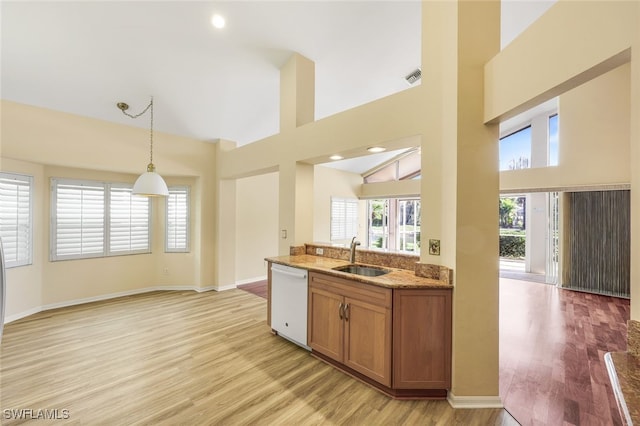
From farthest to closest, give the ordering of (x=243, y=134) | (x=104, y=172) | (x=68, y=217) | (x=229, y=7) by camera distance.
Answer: (x=243, y=134)
(x=104, y=172)
(x=68, y=217)
(x=229, y=7)

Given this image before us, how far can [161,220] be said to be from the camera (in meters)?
5.24

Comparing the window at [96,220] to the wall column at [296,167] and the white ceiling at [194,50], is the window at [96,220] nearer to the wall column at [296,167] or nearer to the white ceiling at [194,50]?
the white ceiling at [194,50]

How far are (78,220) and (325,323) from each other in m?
4.55

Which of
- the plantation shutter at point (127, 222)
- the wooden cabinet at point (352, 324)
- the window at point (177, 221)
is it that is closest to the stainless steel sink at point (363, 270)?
the wooden cabinet at point (352, 324)

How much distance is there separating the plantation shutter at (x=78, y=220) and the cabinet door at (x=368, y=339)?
464cm

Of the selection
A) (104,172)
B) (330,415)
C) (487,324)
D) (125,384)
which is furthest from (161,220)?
(487,324)

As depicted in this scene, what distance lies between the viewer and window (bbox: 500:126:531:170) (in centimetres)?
671

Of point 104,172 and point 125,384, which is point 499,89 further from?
point 104,172

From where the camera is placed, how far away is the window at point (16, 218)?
3.48 meters

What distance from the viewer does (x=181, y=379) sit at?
2.40 metres

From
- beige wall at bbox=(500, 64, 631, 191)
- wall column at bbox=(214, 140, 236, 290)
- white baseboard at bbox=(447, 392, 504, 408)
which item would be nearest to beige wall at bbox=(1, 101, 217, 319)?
wall column at bbox=(214, 140, 236, 290)

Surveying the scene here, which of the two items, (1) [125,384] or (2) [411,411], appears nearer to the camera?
(2) [411,411]

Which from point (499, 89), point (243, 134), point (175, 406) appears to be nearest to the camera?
point (499, 89)

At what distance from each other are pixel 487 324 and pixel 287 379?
180 cm
